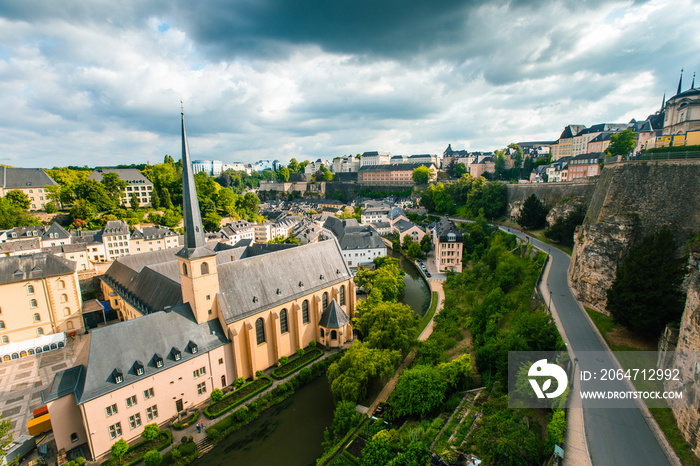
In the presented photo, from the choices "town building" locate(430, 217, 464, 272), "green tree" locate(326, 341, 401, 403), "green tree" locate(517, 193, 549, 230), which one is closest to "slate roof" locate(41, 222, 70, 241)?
"green tree" locate(326, 341, 401, 403)

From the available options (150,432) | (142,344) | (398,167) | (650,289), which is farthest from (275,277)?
(398,167)

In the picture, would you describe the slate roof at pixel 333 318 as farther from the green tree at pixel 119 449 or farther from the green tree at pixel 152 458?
the green tree at pixel 119 449

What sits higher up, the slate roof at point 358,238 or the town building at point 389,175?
the town building at point 389,175

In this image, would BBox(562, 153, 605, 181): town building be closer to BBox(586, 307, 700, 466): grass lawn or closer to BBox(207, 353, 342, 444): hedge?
BBox(586, 307, 700, 466): grass lawn

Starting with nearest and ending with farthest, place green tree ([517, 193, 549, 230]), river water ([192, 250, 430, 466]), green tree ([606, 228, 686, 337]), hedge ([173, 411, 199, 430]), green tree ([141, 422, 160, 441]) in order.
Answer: green tree ([141, 422, 160, 441]) < river water ([192, 250, 430, 466]) < green tree ([606, 228, 686, 337]) < hedge ([173, 411, 199, 430]) < green tree ([517, 193, 549, 230])

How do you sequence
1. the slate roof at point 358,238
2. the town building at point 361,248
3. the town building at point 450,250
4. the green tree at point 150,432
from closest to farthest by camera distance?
1. the green tree at point 150,432
2. the town building at point 450,250
3. the town building at point 361,248
4. the slate roof at point 358,238

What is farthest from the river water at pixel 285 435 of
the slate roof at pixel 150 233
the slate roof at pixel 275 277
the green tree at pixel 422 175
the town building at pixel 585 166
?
the green tree at pixel 422 175

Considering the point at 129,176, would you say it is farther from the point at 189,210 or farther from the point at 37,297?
the point at 189,210

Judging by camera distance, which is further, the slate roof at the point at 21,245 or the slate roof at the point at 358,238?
the slate roof at the point at 358,238
